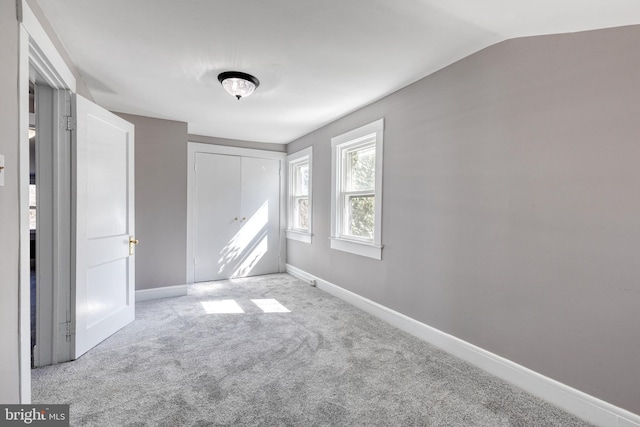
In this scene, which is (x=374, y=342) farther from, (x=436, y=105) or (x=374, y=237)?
(x=436, y=105)

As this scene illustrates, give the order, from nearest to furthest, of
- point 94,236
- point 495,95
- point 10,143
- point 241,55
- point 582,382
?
point 10,143 < point 582,382 < point 495,95 < point 241,55 < point 94,236

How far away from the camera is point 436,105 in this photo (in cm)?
255

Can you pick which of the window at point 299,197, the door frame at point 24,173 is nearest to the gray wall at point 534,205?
the window at point 299,197

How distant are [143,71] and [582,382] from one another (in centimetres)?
377

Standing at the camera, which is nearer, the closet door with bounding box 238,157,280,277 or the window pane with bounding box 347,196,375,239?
the window pane with bounding box 347,196,375,239

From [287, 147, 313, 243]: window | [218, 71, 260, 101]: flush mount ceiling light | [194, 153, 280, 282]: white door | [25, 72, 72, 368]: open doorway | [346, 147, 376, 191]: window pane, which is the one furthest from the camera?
[287, 147, 313, 243]: window

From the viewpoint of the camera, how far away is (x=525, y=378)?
194 centimetres

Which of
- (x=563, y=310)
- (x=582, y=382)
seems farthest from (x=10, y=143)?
(x=582, y=382)

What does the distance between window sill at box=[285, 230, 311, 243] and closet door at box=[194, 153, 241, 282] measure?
850 mm

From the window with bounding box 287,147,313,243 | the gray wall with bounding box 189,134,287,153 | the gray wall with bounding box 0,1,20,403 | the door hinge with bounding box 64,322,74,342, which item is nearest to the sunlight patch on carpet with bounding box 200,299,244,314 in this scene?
the door hinge with bounding box 64,322,74,342

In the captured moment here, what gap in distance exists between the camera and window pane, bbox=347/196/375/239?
138 inches

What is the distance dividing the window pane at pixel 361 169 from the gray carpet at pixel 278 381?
1.58 m

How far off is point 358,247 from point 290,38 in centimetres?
225

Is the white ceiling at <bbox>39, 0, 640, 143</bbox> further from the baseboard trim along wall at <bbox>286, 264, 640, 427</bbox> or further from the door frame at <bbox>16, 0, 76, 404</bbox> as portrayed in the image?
the baseboard trim along wall at <bbox>286, 264, 640, 427</bbox>
